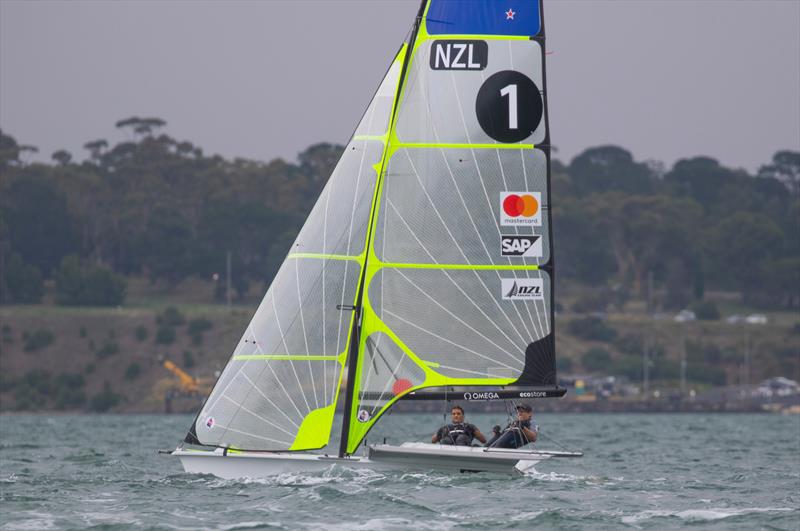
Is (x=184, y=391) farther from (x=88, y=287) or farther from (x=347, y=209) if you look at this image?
(x=347, y=209)

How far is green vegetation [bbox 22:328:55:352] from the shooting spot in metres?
122

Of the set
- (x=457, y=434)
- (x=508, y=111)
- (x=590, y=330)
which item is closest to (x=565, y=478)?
(x=457, y=434)

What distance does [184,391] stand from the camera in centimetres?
11619

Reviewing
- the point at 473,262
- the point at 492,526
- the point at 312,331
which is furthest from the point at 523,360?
the point at 492,526

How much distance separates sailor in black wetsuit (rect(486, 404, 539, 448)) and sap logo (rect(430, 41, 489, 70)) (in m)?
5.76

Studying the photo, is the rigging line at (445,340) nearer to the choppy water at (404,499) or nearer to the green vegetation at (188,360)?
A: the choppy water at (404,499)

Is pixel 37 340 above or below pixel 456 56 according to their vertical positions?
below

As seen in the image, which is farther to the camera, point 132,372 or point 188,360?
point 188,360

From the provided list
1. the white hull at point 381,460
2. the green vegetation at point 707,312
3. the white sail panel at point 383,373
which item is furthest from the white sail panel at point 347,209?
the green vegetation at point 707,312

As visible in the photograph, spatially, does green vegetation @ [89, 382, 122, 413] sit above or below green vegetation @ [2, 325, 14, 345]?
below

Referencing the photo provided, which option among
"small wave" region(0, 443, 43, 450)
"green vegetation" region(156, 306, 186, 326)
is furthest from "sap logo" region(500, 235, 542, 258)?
"green vegetation" region(156, 306, 186, 326)

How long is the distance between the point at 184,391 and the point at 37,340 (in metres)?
14.0

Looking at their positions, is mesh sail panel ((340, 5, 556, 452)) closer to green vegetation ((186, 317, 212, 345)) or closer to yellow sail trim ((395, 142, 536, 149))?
yellow sail trim ((395, 142, 536, 149))

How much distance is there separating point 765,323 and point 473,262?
11641cm
